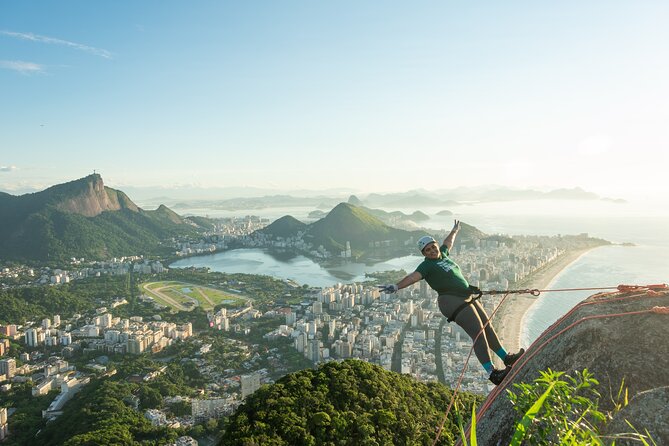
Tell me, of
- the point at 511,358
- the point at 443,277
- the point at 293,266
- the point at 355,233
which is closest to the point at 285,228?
the point at 355,233

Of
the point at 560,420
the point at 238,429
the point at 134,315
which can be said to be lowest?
the point at 134,315

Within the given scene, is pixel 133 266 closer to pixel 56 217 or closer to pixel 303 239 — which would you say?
pixel 56 217

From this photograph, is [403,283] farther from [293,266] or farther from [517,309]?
[293,266]

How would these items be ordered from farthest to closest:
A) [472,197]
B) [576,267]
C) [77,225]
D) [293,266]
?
1. [472,197]
2. [77,225]
3. [293,266]
4. [576,267]

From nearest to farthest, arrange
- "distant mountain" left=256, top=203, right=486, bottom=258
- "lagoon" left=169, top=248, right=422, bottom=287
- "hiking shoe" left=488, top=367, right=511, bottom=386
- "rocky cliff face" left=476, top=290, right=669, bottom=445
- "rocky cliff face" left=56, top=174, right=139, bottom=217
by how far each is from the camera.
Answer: "rocky cliff face" left=476, top=290, right=669, bottom=445, "hiking shoe" left=488, top=367, right=511, bottom=386, "lagoon" left=169, top=248, right=422, bottom=287, "distant mountain" left=256, top=203, right=486, bottom=258, "rocky cliff face" left=56, top=174, right=139, bottom=217

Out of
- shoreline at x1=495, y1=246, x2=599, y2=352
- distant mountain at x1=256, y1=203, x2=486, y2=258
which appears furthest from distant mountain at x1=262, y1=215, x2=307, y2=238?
shoreline at x1=495, y1=246, x2=599, y2=352

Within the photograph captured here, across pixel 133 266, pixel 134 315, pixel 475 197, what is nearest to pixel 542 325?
pixel 134 315

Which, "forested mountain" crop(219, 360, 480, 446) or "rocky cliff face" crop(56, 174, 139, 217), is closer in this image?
"forested mountain" crop(219, 360, 480, 446)

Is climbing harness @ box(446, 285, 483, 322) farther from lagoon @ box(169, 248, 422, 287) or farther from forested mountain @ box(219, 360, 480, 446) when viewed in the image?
lagoon @ box(169, 248, 422, 287)
